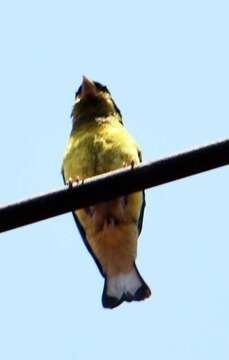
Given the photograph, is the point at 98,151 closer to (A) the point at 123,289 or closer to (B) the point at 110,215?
(B) the point at 110,215

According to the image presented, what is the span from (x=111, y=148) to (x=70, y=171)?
1.00ft

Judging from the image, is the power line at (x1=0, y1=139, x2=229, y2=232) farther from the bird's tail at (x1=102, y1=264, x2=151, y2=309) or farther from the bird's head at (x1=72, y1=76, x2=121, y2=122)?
the bird's head at (x1=72, y1=76, x2=121, y2=122)

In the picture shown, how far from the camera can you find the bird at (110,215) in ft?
15.5

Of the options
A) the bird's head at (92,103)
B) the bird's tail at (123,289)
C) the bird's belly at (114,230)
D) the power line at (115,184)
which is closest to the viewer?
the power line at (115,184)

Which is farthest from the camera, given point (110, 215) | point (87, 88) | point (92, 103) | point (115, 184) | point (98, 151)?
point (87, 88)

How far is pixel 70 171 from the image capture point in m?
4.91

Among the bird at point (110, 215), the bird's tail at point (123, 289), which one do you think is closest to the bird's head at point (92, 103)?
the bird at point (110, 215)

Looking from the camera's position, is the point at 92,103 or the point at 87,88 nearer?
the point at 92,103

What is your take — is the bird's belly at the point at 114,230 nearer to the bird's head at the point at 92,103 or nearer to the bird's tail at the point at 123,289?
the bird's tail at the point at 123,289

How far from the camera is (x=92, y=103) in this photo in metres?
5.82

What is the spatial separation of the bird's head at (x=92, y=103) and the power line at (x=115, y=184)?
3.32 metres

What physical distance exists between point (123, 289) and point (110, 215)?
0.55 metres

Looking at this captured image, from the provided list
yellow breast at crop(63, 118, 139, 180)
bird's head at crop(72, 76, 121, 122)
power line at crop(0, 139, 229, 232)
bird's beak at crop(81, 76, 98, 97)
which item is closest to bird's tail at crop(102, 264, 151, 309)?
yellow breast at crop(63, 118, 139, 180)

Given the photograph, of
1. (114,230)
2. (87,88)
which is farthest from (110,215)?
(87,88)
